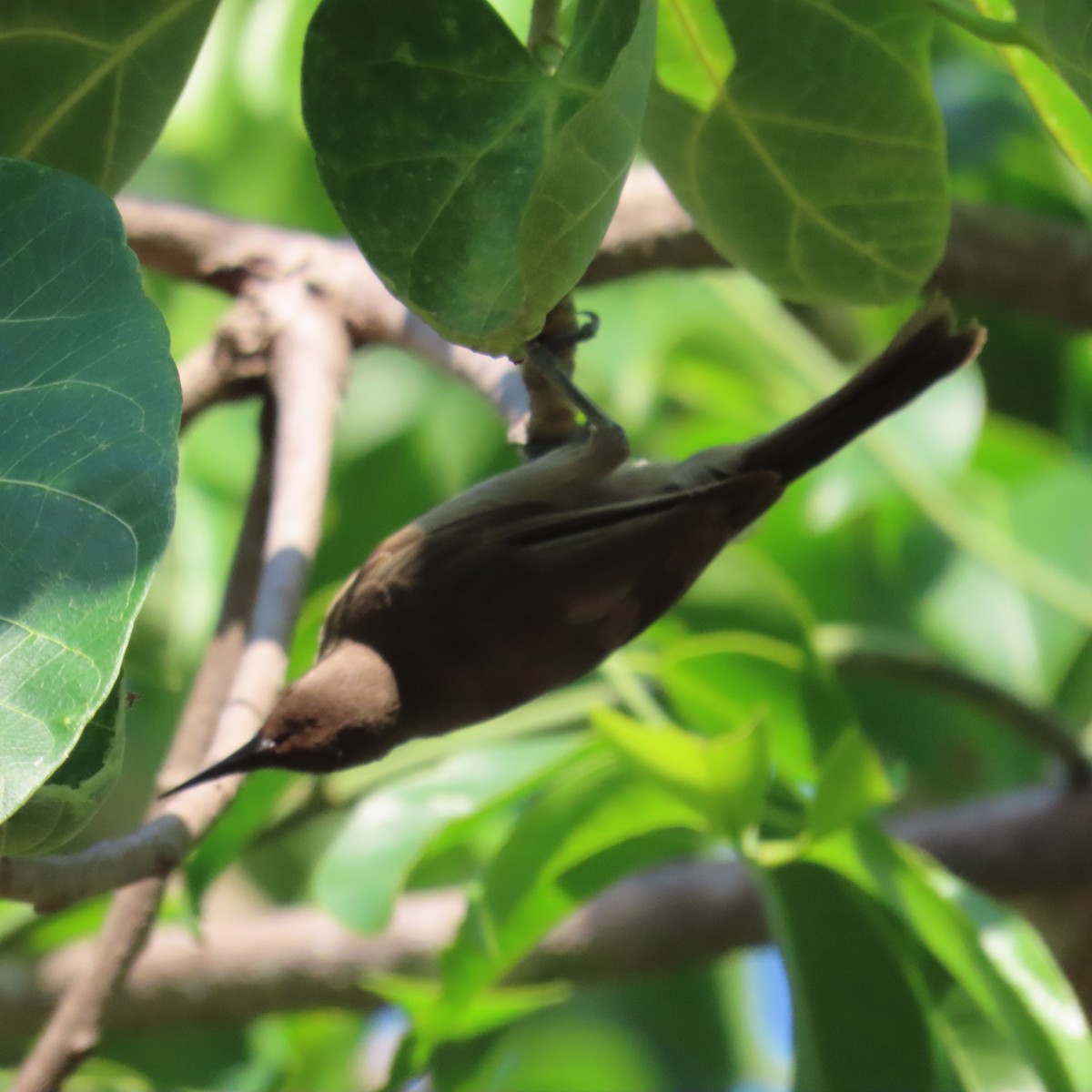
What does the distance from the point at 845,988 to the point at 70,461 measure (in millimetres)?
1035

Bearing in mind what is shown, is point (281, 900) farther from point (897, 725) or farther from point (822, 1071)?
point (822, 1071)

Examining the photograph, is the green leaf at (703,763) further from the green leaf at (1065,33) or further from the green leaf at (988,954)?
the green leaf at (1065,33)

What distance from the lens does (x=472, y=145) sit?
1009mm

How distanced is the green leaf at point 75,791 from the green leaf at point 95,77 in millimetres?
471

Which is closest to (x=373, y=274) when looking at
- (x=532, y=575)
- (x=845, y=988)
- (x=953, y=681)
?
(x=532, y=575)

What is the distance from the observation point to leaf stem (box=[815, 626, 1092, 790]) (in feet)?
7.34

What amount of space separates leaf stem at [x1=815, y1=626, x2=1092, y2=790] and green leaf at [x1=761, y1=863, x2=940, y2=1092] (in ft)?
2.12

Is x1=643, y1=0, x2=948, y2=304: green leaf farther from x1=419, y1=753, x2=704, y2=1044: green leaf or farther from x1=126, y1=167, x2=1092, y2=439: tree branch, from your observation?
x1=419, y1=753, x2=704, y2=1044: green leaf

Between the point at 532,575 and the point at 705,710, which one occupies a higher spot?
the point at 532,575

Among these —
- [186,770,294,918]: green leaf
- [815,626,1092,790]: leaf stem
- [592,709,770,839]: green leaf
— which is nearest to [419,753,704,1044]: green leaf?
[592,709,770,839]: green leaf

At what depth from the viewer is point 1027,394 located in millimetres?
3049

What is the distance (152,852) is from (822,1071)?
82 cm

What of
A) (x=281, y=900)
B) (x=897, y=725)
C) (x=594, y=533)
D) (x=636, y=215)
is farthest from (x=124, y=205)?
(x=281, y=900)

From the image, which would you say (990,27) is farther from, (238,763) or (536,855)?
(536,855)
